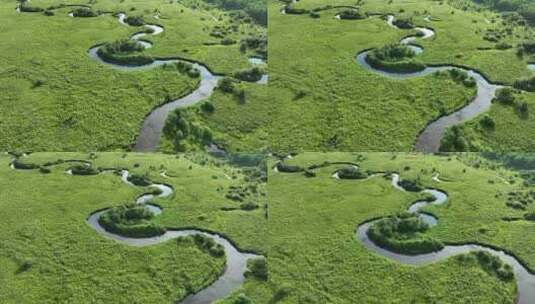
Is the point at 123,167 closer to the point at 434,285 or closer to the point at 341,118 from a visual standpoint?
the point at 341,118

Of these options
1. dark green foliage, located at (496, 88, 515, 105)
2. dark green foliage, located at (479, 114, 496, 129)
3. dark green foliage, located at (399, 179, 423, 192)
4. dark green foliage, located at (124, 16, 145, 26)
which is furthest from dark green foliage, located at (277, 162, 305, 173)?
dark green foliage, located at (124, 16, 145, 26)

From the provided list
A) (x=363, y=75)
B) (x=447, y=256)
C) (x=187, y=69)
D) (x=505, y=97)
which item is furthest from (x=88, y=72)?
(x=505, y=97)

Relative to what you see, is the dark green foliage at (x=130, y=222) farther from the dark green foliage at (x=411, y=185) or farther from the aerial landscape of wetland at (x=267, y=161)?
the dark green foliage at (x=411, y=185)

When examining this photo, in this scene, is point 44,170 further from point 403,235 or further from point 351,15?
point 351,15

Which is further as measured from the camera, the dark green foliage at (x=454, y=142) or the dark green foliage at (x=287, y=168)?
the dark green foliage at (x=454, y=142)

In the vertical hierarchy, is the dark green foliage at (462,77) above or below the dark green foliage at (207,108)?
above

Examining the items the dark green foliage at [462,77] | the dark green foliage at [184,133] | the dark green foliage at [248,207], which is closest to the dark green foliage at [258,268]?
the dark green foliage at [248,207]
